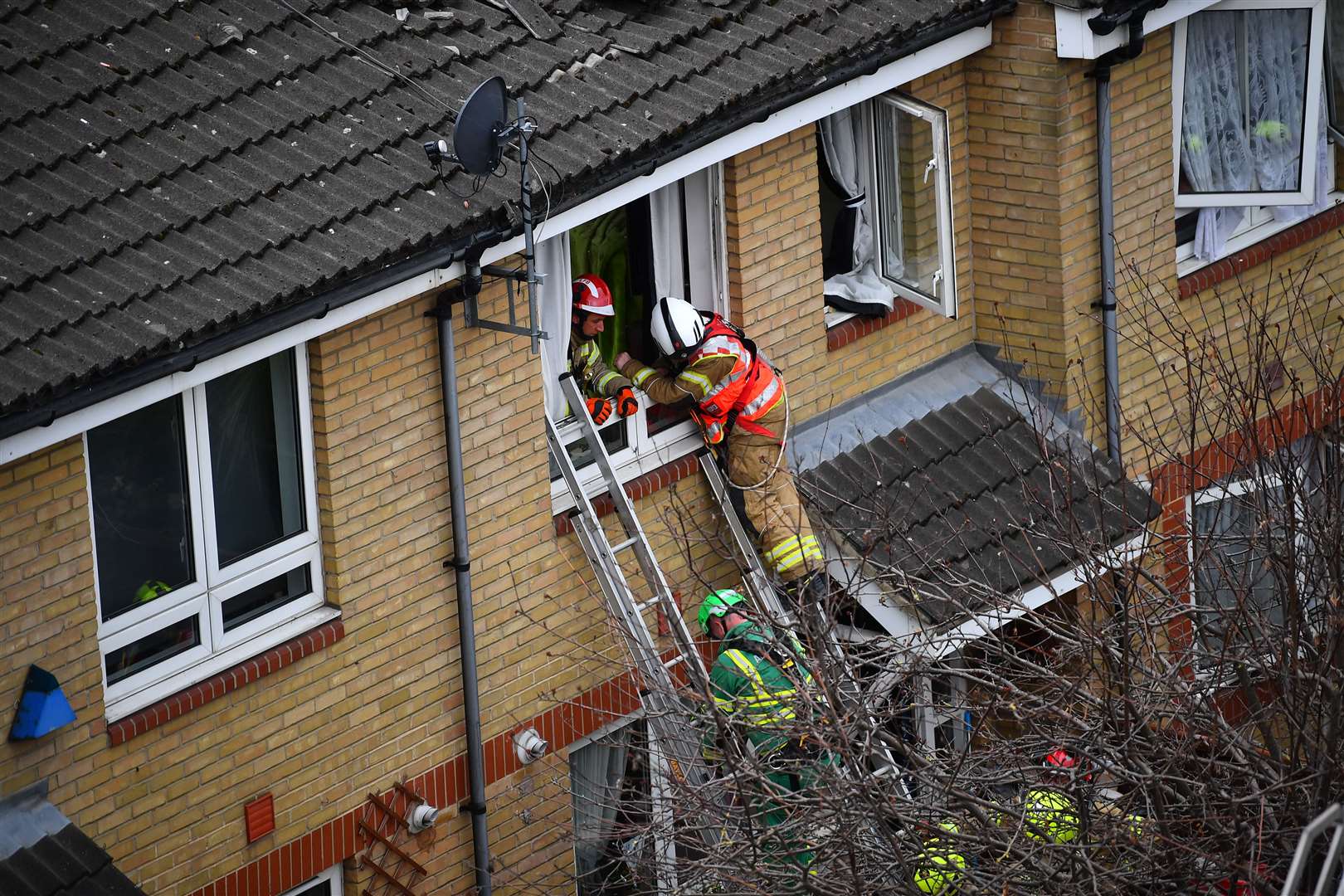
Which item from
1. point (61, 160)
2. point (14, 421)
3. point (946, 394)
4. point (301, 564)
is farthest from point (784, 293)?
point (14, 421)

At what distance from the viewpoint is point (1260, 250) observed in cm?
1600

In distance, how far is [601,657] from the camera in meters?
12.0

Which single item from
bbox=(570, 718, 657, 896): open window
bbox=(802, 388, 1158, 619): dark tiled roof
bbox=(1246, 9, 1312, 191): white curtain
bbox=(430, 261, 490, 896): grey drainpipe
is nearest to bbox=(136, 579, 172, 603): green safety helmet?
bbox=(430, 261, 490, 896): grey drainpipe

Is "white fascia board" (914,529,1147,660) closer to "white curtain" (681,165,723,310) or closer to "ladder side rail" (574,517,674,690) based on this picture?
"ladder side rail" (574,517,674,690)

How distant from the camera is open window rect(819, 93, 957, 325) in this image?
13648mm

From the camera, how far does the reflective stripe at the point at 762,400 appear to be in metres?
12.5

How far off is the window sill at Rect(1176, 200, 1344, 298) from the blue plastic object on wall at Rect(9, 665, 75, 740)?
28.4ft

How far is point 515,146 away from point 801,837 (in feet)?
12.3

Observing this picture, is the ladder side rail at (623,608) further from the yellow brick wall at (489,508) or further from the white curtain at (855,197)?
the white curtain at (855,197)

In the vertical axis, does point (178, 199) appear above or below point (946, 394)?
above

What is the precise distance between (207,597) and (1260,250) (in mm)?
8532

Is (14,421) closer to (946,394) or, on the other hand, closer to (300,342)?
(300,342)

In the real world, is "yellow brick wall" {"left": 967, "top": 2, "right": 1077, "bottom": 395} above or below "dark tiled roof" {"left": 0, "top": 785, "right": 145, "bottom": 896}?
above

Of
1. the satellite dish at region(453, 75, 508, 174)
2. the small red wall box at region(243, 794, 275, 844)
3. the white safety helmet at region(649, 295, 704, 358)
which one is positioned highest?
the satellite dish at region(453, 75, 508, 174)
